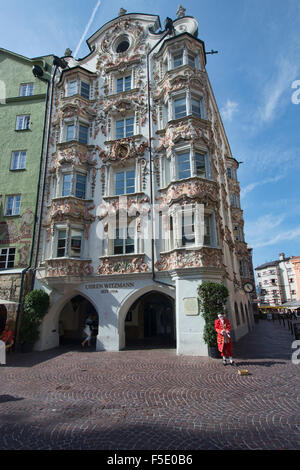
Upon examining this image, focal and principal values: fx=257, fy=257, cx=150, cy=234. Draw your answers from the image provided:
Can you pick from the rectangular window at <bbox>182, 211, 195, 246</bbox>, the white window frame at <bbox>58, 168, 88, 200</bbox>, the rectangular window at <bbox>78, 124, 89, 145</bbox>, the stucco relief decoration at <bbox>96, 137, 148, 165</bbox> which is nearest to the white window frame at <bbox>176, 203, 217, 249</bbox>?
the rectangular window at <bbox>182, 211, 195, 246</bbox>

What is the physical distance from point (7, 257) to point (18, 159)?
25.2ft

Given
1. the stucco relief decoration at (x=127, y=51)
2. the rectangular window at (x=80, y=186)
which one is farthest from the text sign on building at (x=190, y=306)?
the stucco relief decoration at (x=127, y=51)

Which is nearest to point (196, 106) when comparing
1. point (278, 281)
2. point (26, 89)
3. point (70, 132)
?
point (70, 132)

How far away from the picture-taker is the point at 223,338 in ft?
34.7

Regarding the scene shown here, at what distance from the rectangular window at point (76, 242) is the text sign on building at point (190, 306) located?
7.31 m

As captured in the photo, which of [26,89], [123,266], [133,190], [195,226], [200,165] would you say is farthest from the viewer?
[26,89]

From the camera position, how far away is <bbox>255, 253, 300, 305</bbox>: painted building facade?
90938 mm

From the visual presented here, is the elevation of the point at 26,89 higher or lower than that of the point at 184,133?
higher

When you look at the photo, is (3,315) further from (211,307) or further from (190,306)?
(211,307)

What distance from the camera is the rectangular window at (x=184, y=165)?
49.8 ft

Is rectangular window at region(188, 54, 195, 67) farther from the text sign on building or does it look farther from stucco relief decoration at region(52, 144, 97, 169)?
the text sign on building

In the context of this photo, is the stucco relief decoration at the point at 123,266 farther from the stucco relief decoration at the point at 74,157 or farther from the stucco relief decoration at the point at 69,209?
the stucco relief decoration at the point at 74,157

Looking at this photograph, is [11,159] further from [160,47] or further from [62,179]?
[160,47]

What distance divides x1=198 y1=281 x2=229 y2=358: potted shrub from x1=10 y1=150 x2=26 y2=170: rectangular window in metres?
16.0
